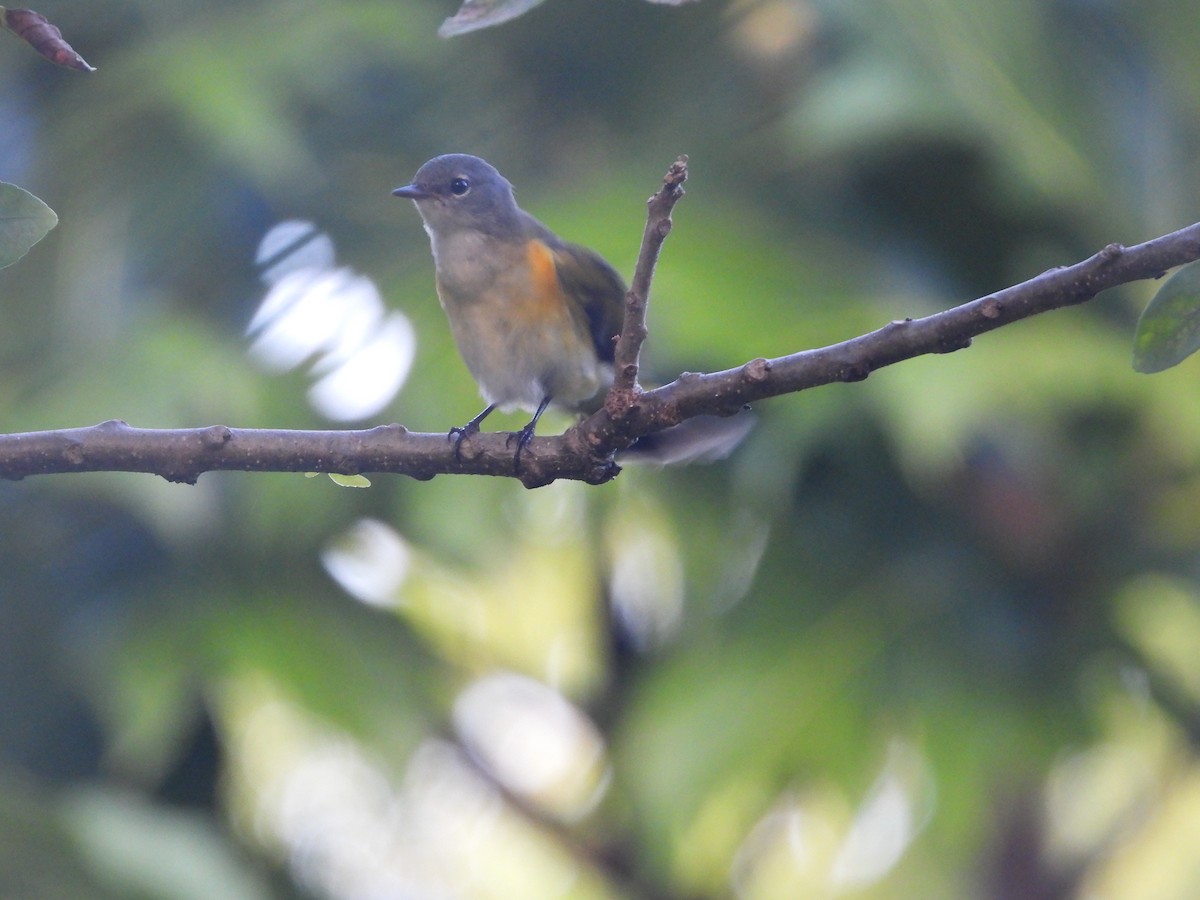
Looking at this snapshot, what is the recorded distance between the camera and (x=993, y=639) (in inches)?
229

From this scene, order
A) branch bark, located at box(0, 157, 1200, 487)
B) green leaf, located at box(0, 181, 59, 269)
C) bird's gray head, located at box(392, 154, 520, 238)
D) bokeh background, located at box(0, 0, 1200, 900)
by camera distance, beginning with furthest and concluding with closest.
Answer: bokeh background, located at box(0, 0, 1200, 900)
bird's gray head, located at box(392, 154, 520, 238)
branch bark, located at box(0, 157, 1200, 487)
green leaf, located at box(0, 181, 59, 269)

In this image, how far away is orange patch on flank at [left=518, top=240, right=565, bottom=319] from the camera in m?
3.09

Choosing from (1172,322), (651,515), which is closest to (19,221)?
(1172,322)

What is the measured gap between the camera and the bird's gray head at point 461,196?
3426 millimetres

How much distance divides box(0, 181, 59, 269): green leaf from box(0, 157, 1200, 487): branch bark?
1.49 ft

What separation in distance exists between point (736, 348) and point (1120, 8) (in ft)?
10.1

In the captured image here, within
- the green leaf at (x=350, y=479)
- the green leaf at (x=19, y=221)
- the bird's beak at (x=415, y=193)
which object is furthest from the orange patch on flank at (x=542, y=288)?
the green leaf at (x=19, y=221)

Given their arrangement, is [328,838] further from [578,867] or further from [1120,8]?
[1120,8]

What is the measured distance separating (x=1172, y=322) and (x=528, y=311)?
187cm

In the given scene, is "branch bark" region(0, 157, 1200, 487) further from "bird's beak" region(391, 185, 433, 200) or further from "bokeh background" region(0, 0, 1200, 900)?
"bokeh background" region(0, 0, 1200, 900)

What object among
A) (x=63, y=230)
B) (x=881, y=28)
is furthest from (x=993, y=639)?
(x=63, y=230)

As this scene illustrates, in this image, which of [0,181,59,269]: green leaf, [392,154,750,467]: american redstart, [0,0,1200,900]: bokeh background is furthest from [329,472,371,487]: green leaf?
[0,0,1200,900]: bokeh background

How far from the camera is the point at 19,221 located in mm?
1421

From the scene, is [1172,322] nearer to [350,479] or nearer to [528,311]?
[350,479]
